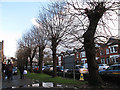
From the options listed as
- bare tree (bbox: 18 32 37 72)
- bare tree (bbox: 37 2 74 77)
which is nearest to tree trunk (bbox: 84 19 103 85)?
bare tree (bbox: 37 2 74 77)

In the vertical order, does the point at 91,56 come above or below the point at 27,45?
below

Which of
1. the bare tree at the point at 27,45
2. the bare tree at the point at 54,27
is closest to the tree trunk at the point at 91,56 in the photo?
the bare tree at the point at 54,27

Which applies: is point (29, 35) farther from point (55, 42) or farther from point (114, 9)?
point (114, 9)

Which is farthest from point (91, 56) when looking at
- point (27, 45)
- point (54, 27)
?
point (27, 45)

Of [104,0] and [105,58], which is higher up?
[104,0]

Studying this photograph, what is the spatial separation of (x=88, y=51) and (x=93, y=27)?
1790 mm

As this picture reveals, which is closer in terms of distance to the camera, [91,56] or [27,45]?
[91,56]

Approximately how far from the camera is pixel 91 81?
962cm

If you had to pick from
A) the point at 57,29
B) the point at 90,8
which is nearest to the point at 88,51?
the point at 90,8

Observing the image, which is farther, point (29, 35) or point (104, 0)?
point (29, 35)

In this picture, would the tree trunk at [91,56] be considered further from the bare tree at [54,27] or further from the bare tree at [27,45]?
the bare tree at [27,45]

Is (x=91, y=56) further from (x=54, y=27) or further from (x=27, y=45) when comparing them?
(x=27, y=45)

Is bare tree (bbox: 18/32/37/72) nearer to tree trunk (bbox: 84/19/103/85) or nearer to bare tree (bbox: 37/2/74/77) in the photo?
bare tree (bbox: 37/2/74/77)

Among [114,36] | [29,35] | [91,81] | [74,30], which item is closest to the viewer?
[91,81]
